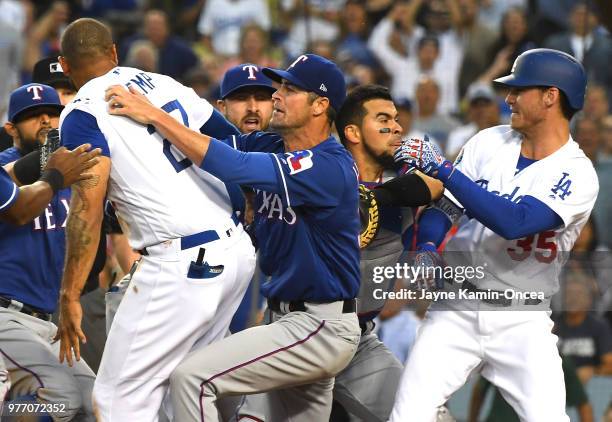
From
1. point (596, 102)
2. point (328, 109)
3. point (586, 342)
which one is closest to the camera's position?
point (328, 109)

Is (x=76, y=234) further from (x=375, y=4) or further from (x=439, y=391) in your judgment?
(x=375, y=4)

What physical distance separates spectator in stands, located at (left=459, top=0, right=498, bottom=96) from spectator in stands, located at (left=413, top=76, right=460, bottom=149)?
0.41 m

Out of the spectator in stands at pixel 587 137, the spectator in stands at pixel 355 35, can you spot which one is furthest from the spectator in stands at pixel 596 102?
the spectator in stands at pixel 355 35

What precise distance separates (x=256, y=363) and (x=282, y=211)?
67cm

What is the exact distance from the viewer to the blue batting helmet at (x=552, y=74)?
515 centimetres

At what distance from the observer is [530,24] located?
10445 mm

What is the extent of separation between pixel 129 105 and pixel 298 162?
0.74 metres

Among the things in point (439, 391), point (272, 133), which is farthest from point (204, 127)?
point (439, 391)

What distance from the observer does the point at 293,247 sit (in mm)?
4750

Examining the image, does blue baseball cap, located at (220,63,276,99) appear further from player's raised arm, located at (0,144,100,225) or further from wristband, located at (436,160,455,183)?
player's raised arm, located at (0,144,100,225)

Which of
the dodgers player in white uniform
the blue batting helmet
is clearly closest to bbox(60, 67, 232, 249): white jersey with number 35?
the dodgers player in white uniform

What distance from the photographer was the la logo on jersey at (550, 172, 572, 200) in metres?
4.97

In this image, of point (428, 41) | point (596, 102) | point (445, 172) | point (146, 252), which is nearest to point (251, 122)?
point (445, 172)

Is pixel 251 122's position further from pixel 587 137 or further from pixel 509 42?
pixel 509 42
